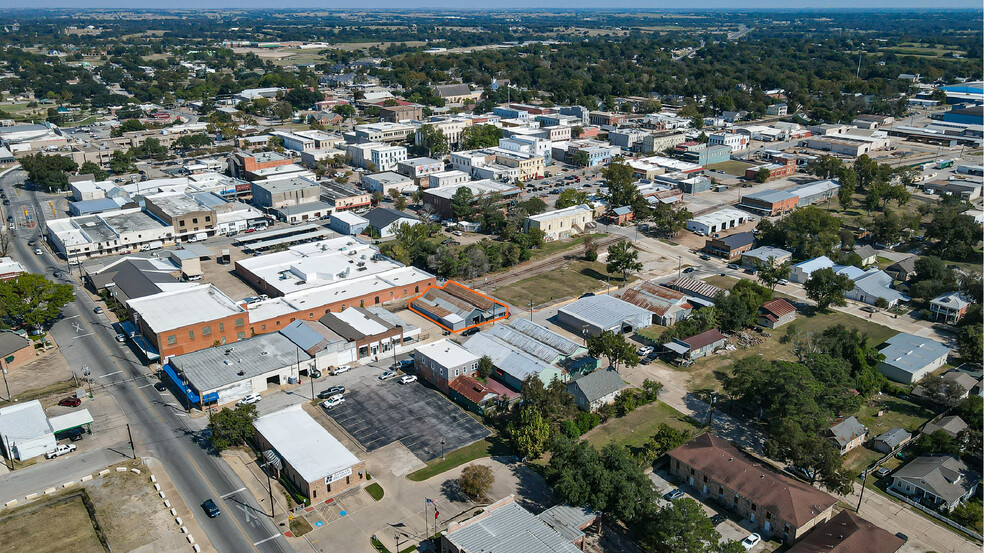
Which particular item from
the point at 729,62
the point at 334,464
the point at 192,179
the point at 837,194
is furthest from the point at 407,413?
the point at 729,62

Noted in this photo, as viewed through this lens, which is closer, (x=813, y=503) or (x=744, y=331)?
(x=813, y=503)

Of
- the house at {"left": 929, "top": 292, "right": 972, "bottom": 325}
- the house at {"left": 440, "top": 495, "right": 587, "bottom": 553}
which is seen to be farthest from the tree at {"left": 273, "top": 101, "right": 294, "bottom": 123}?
the house at {"left": 440, "top": 495, "right": 587, "bottom": 553}

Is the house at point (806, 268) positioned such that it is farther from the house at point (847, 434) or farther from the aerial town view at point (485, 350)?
the house at point (847, 434)

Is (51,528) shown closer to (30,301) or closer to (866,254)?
(30,301)

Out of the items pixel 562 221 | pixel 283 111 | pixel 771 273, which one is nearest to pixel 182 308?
pixel 562 221

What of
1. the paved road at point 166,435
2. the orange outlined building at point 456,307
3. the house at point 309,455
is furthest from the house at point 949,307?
the paved road at point 166,435

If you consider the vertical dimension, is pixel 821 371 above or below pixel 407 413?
above

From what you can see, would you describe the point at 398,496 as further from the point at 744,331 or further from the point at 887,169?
the point at 887,169
